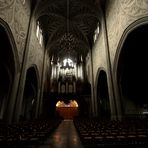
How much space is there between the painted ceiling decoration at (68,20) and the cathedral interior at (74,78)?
Result: 0.09 meters

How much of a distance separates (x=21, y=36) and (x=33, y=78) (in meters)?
7.44

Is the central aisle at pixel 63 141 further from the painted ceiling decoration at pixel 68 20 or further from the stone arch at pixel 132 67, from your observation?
the painted ceiling decoration at pixel 68 20

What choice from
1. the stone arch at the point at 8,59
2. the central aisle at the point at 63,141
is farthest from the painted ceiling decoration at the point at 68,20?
the central aisle at the point at 63,141

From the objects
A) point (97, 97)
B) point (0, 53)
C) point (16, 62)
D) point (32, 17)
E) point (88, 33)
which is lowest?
point (97, 97)

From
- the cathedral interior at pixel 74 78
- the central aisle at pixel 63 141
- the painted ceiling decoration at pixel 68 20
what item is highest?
the painted ceiling decoration at pixel 68 20

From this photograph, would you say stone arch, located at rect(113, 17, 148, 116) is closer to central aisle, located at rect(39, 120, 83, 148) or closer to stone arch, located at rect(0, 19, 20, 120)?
central aisle, located at rect(39, 120, 83, 148)

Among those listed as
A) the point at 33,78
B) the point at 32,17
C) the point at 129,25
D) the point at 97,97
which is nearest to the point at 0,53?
the point at 32,17

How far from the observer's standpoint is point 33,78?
54.8 feet

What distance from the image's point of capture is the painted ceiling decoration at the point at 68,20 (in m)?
14.4

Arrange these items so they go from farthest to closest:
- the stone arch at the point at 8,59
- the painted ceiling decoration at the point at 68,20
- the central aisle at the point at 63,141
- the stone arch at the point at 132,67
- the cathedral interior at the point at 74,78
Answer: the painted ceiling decoration at the point at 68,20, the stone arch at the point at 132,67, the stone arch at the point at 8,59, the cathedral interior at the point at 74,78, the central aisle at the point at 63,141

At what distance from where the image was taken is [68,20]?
1784cm

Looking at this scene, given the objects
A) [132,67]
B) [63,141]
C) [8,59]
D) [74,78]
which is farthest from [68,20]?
[63,141]

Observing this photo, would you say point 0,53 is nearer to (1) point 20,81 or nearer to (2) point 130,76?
(1) point 20,81

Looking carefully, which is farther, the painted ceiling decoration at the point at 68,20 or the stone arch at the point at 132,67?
the painted ceiling decoration at the point at 68,20
